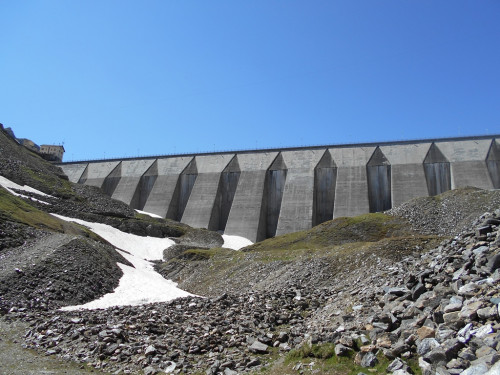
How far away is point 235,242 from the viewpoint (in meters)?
68.0

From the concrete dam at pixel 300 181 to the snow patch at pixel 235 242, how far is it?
82.1 inches

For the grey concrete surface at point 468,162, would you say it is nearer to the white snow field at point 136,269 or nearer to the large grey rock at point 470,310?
the white snow field at point 136,269

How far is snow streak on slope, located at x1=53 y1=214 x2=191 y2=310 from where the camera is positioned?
88.6 ft

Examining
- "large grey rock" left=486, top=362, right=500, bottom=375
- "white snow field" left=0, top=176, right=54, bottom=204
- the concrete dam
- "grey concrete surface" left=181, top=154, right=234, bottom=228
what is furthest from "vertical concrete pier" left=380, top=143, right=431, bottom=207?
"large grey rock" left=486, top=362, right=500, bottom=375

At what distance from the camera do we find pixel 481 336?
8.29 m

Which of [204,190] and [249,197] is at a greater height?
[204,190]

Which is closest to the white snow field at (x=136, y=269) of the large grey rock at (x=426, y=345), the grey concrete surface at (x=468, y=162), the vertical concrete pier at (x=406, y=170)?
the large grey rock at (x=426, y=345)

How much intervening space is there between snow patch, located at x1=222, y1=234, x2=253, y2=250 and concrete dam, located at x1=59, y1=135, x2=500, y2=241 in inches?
82.1

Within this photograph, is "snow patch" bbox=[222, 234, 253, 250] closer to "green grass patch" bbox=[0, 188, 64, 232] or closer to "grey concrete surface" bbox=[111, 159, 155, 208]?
"green grass patch" bbox=[0, 188, 64, 232]

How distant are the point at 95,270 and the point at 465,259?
81.8ft

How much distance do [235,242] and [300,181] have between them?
18272 millimetres

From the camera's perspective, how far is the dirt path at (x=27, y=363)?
44.1 feet

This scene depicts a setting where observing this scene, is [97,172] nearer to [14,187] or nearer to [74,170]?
[74,170]

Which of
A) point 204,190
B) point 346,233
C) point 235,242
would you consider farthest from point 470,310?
point 204,190
